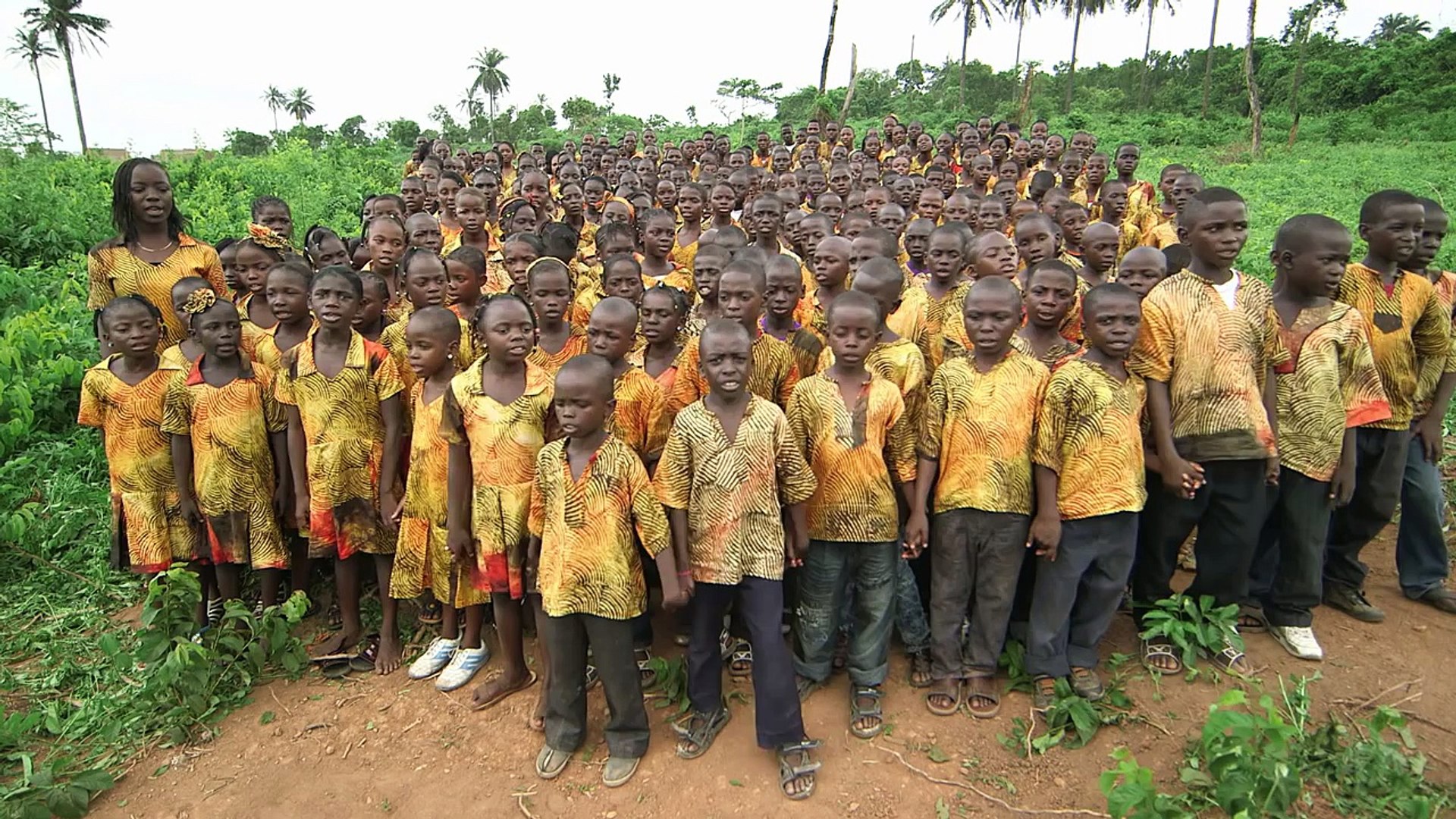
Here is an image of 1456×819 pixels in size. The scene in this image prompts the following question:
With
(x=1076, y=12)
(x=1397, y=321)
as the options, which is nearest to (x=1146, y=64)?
(x=1076, y=12)

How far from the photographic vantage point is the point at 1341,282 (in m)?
3.36

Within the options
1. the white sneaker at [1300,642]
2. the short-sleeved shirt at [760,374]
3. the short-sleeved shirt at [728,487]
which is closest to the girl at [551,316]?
the short-sleeved shirt at [760,374]

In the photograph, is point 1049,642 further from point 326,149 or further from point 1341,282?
point 326,149

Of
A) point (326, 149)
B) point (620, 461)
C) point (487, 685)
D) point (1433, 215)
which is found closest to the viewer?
point (620, 461)

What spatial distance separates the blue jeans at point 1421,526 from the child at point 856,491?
7.79 ft

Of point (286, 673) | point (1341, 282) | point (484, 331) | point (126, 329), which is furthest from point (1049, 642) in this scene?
point (126, 329)

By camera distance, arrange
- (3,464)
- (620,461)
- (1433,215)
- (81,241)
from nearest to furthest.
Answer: (620,461), (1433,215), (3,464), (81,241)

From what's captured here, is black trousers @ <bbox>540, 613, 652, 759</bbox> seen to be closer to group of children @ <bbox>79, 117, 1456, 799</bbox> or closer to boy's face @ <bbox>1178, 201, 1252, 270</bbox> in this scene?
group of children @ <bbox>79, 117, 1456, 799</bbox>

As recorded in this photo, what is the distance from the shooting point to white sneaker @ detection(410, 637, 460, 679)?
3348mm

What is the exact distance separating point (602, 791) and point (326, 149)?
63.9ft

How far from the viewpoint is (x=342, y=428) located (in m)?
3.30

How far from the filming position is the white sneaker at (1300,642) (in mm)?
3160

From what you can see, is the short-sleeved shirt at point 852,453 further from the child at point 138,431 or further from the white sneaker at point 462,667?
the child at point 138,431

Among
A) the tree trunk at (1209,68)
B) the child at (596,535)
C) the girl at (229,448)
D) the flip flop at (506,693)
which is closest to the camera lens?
the child at (596,535)
